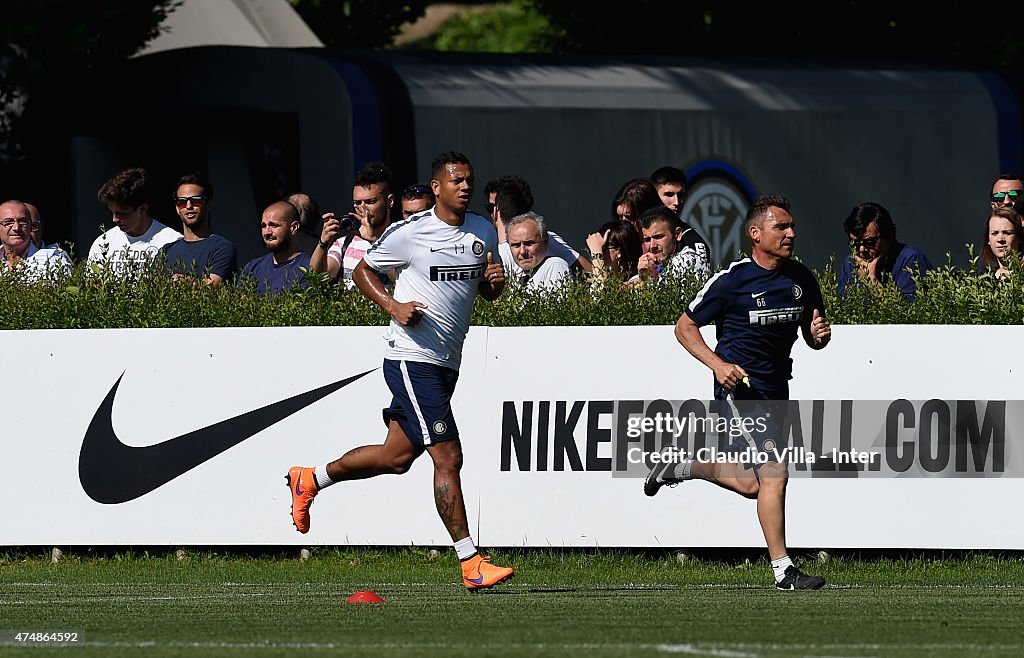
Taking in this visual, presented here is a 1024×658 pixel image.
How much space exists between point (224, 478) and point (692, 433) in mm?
2937

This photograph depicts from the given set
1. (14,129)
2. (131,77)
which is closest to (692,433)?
(131,77)

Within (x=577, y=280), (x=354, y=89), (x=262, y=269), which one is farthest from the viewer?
(x=354, y=89)

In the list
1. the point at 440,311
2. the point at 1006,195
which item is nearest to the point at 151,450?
the point at 440,311

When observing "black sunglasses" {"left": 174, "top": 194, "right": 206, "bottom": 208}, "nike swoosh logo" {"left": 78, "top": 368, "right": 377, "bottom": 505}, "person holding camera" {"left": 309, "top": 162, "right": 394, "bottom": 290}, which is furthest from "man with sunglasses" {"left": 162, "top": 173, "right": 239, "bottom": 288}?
"nike swoosh logo" {"left": 78, "top": 368, "right": 377, "bottom": 505}

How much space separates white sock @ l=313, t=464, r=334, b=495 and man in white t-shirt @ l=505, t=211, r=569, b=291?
258 centimetres

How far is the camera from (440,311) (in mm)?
10359

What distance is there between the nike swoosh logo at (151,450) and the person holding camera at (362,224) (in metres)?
1.12

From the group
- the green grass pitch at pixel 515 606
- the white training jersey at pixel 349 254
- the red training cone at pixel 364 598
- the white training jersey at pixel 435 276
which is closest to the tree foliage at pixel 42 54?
the white training jersey at pixel 349 254

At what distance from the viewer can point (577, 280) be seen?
12773mm

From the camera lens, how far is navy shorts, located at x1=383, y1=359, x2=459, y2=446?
1031 cm

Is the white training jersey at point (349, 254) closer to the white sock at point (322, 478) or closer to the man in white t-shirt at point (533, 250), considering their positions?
the man in white t-shirt at point (533, 250)

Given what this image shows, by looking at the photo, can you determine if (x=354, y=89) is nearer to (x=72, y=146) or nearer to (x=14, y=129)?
(x=72, y=146)

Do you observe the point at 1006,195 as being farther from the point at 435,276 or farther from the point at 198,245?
the point at 198,245

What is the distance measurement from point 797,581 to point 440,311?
89.2 inches
